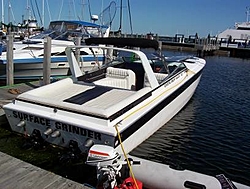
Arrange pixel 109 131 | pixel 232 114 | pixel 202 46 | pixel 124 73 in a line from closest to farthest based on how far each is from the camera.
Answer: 1. pixel 109 131
2. pixel 124 73
3. pixel 232 114
4. pixel 202 46

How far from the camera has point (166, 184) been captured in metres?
3.47

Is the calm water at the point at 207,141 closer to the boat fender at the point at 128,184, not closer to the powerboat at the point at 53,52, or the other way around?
the boat fender at the point at 128,184

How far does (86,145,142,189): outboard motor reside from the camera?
333 centimetres

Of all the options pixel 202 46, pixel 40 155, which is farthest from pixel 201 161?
pixel 202 46

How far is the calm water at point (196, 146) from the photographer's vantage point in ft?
15.8

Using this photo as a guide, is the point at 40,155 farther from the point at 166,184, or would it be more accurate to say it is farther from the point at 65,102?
the point at 166,184

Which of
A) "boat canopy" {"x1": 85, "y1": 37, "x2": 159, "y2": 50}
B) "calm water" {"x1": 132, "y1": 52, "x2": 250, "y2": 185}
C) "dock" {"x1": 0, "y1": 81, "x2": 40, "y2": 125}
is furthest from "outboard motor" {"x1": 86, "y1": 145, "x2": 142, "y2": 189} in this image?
"dock" {"x1": 0, "y1": 81, "x2": 40, "y2": 125}

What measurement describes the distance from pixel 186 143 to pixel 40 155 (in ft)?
10.3

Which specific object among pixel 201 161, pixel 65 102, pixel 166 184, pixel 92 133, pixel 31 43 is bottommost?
pixel 201 161

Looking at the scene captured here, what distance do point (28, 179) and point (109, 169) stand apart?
103 centimetres

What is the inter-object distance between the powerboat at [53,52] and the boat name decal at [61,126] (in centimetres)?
500

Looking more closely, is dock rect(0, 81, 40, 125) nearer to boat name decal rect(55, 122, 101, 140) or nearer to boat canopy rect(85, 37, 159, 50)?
boat name decal rect(55, 122, 101, 140)

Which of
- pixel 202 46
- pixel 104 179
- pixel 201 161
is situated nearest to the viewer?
pixel 104 179

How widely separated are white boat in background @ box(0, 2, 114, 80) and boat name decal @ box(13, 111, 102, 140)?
500cm
